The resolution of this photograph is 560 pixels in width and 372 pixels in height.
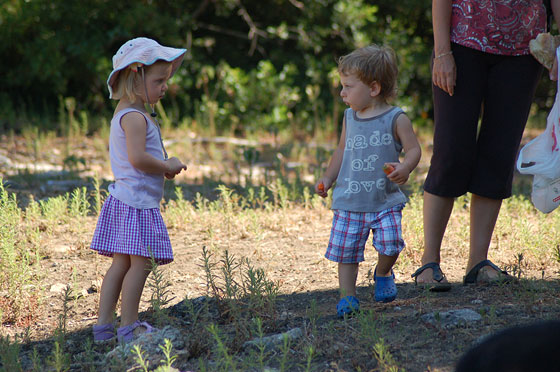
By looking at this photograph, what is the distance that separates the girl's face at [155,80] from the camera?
10.9ft

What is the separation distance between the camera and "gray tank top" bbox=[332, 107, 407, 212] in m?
3.40

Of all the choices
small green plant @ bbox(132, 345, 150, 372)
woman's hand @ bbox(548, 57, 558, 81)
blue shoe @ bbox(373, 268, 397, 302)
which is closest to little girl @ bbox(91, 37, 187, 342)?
small green plant @ bbox(132, 345, 150, 372)

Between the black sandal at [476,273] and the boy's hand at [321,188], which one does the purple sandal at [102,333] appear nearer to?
the boy's hand at [321,188]

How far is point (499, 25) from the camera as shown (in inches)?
143

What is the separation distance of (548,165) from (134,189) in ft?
6.76

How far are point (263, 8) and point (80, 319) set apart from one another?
7.93 m

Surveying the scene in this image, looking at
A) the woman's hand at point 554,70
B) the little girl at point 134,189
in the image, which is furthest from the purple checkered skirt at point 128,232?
the woman's hand at point 554,70

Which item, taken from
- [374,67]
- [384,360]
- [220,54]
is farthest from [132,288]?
[220,54]

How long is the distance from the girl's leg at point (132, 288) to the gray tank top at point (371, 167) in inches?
39.1

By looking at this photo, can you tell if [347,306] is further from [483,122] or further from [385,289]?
[483,122]

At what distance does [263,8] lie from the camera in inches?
426

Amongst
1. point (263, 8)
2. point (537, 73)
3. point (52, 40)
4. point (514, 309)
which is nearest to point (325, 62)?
point (263, 8)

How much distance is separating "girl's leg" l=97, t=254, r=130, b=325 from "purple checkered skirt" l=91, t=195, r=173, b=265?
0.07 metres

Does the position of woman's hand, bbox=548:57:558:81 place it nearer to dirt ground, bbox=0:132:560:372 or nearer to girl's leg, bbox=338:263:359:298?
dirt ground, bbox=0:132:560:372
